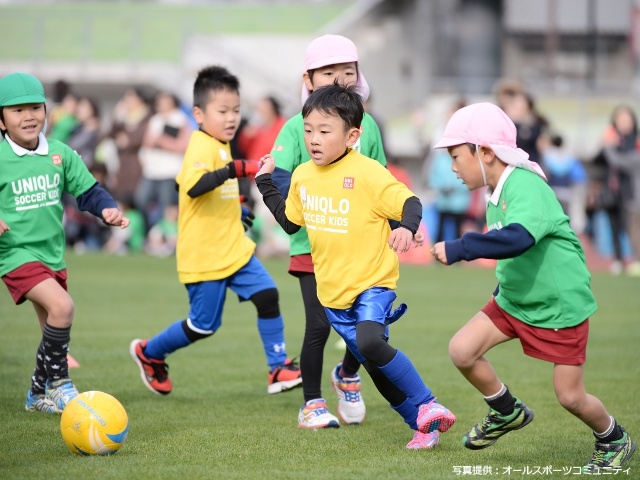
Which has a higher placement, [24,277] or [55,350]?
[24,277]

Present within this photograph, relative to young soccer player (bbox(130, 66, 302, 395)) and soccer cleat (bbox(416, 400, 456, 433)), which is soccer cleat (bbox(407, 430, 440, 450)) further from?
young soccer player (bbox(130, 66, 302, 395))

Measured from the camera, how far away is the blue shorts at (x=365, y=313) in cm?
562

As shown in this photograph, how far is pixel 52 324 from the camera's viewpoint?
6359 mm

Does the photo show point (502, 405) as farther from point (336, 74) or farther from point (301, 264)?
point (336, 74)

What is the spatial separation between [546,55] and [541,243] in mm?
26223

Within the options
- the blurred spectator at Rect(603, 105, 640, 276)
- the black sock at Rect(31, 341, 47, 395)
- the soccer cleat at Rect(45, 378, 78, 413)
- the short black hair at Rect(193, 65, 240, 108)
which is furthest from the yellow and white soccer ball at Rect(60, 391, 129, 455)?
the blurred spectator at Rect(603, 105, 640, 276)

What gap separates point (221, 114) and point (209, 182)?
2.14 ft

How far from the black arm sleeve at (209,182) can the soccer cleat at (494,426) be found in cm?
230

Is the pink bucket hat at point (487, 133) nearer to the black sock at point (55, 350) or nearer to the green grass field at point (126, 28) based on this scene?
the black sock at point (55, 350)

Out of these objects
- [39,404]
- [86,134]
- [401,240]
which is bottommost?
[39,404]

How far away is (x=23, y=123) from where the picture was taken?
649 centimetres

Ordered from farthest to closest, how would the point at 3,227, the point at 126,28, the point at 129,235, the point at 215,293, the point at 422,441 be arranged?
the point at 126,28 < the point at 129,235 < the point at 215,293 < the point at 3,227 < the point at 422,441

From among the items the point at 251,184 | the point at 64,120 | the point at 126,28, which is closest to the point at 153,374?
the point at 251,184

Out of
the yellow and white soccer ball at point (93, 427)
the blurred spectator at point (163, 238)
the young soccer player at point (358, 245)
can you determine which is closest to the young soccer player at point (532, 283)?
the young soccer player at point (358, 245)
